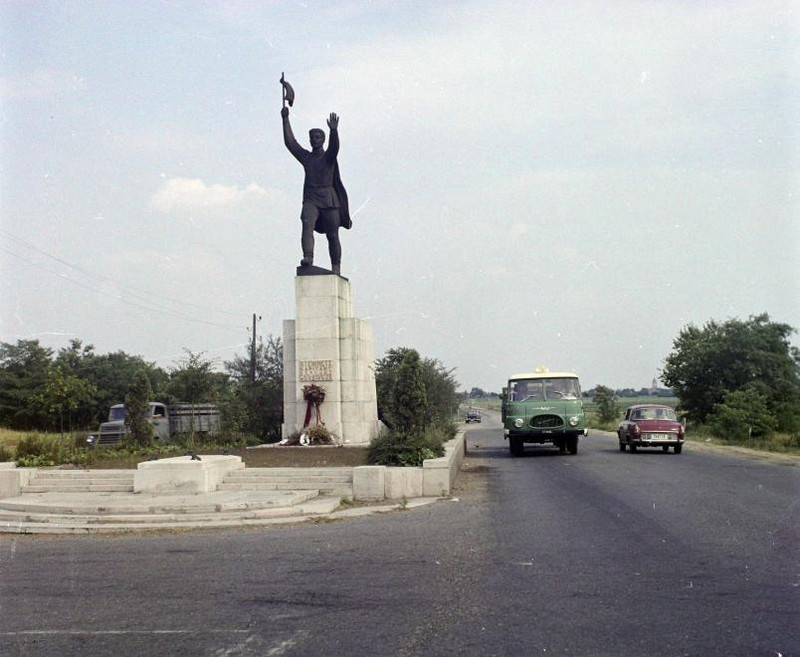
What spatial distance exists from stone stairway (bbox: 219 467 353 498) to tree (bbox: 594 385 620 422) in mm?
50920

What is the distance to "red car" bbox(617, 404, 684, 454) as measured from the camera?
26438mm

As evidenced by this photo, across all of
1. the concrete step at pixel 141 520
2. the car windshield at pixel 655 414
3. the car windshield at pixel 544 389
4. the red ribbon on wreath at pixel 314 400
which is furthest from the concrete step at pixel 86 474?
the car windshield at pixel 655 414

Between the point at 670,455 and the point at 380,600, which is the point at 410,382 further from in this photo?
the point at 380,600

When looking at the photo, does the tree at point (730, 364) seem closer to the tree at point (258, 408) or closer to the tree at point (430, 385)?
the tree at point (430, 385)

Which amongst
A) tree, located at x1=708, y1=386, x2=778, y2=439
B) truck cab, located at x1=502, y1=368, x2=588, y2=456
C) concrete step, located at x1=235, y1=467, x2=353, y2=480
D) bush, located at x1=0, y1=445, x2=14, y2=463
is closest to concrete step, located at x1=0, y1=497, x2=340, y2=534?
concrete step, located at x1=235, y1=467, x2=353, y2=480

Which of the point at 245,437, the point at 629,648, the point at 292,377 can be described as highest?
the point at 292,377

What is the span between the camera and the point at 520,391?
25.3 m

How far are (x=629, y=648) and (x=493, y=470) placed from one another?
15797 mm

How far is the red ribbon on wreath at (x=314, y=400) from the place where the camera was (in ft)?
79.3

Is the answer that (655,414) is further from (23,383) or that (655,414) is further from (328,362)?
(23,383)

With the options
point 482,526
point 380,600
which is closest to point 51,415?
point 482,526

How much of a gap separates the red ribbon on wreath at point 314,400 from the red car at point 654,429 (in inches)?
377

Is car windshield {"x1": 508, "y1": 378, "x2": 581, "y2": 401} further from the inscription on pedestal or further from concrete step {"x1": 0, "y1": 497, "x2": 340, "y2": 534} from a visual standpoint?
concrete step {"x1": 0, "y1": 497, "x2": 340, "y2": 534}

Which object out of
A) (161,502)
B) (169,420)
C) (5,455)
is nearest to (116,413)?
(169,420)
